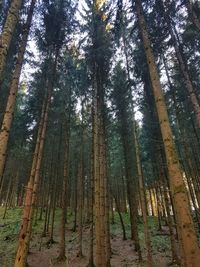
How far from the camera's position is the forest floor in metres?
14.7

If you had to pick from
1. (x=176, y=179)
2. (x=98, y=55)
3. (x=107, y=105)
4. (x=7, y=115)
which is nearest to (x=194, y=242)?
(x=176, y=179)

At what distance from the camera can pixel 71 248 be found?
17.3 m

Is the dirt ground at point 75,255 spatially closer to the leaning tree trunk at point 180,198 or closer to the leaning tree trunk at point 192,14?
the leaning tree trunk at point 180,198

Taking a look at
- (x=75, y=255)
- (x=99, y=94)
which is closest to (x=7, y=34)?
(x=99, y=94)

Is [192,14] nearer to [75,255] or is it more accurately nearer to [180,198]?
[180,198]

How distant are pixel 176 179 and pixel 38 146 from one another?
713cm

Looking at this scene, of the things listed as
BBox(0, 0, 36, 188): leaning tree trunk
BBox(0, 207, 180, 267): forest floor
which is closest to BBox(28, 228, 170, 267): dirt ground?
BBox(0, 207, 180, 267): forest floor

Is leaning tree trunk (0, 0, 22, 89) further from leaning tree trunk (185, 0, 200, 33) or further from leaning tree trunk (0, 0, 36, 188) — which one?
leaning tree trunk (185, 0, 200, 33)

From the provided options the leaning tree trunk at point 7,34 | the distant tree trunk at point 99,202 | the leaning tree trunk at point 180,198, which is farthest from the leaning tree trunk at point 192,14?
the leaning tree trunk at point 7,34

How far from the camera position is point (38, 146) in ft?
38.3

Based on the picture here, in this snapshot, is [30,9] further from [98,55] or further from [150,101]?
[150,101]

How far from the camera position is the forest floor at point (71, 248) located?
48.1ft

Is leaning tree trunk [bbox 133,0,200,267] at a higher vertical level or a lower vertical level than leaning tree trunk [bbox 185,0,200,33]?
lower

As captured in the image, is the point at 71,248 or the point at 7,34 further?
the point at 71,248
